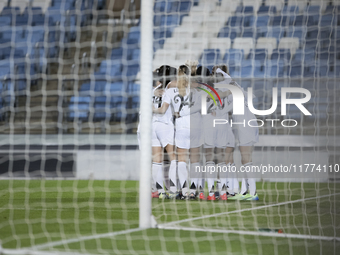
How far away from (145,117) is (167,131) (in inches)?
84.1

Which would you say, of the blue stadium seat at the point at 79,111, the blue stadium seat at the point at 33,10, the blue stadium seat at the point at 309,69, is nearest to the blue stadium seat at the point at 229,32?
the blue stadium seat at the point at 309,69

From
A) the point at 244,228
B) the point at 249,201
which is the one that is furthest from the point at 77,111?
the point at 244,228

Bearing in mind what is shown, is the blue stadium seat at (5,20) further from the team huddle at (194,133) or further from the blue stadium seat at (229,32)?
the team huddle at (194,133)

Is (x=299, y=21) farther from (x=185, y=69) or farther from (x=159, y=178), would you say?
(x=159, y=178)

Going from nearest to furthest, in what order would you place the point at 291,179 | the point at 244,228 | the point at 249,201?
the point at 244,228 < the point at 249,201 < the point at 291,179

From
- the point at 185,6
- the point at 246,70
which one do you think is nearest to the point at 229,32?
the point at 246,70

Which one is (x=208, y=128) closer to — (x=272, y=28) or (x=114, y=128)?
(x=114, y=128)

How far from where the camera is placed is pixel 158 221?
3.70m

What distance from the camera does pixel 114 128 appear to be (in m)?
8.93

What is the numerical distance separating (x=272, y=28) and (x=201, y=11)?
1.92 m

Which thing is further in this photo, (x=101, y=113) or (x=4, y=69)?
(x=4, y=69)

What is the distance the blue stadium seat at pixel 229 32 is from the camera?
32.4 feet

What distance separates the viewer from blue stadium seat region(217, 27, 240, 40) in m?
9.87

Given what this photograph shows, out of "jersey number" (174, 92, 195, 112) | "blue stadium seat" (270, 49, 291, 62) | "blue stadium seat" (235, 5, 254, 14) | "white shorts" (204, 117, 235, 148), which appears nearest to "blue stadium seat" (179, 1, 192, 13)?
"blue stadium seat" (235, 5, 254, 14)
